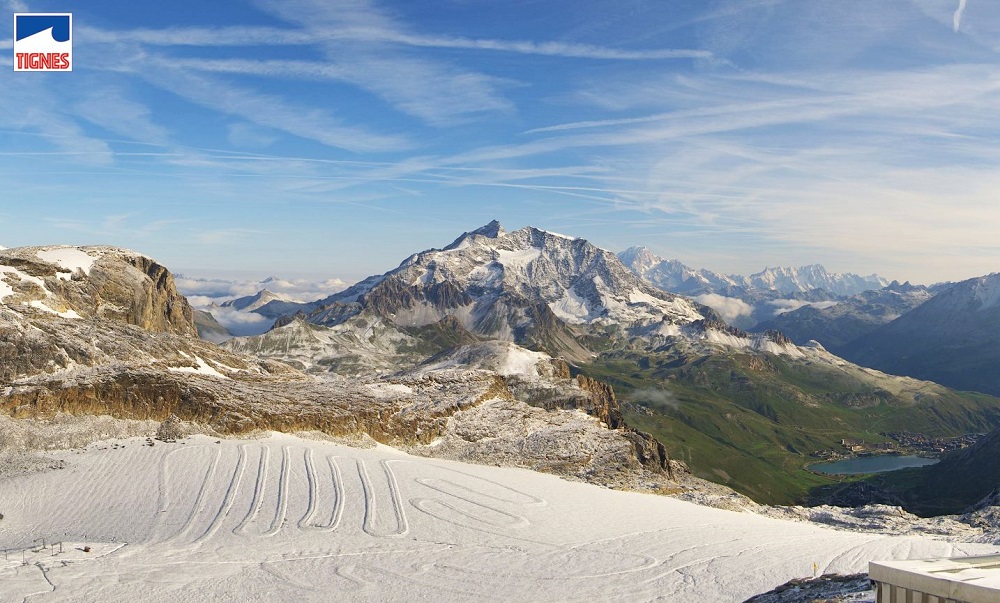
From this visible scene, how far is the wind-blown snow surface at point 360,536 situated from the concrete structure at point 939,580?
12.8 m

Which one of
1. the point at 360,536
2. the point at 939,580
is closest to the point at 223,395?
the point at 360,536

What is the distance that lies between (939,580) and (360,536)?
32715mm

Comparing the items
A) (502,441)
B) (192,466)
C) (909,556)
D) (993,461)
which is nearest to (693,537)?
(909,556)

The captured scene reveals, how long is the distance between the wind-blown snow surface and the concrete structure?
12822mm

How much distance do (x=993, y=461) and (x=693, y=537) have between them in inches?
7866

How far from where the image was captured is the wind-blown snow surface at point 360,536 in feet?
112

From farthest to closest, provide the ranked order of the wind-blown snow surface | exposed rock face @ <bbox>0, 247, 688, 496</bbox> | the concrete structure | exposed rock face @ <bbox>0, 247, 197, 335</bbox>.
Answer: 1. exposed rock face @ <bbox>0, 247, 197, 335</bbox>
2. exposed rock face @ <bbox>0, 247, 688, 496</bbox>
3. the wind-blown snow surface
4. the concrete structure

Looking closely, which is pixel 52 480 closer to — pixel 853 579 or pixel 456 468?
pixel 456 468

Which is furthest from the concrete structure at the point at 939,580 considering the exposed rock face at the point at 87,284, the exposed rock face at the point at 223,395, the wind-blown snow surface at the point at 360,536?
the exposed rock face at the point at 87,284

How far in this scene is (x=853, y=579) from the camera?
31.4 metres

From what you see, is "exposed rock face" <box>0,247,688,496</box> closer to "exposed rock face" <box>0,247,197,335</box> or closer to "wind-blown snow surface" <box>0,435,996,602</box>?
"exposed rock face" <box>0,247,197,335</box>

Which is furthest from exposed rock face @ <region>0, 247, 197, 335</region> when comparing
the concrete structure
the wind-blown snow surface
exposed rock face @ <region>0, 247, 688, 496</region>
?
the concrete structure

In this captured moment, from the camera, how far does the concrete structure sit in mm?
19909

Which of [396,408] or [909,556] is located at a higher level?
[396,408]
